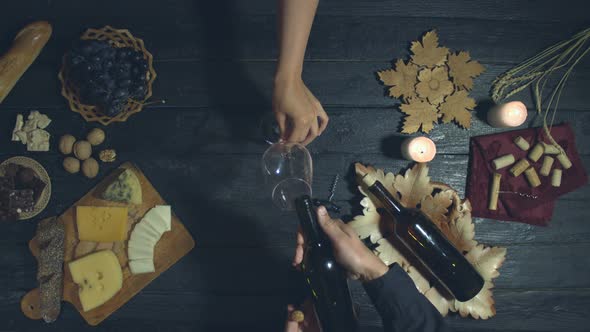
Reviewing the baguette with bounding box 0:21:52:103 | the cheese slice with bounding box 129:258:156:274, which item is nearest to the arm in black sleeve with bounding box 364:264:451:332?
the cheese slice with bounding box 129:258:156:274

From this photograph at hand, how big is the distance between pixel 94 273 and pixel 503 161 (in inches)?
54.3

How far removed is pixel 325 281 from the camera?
1.05m

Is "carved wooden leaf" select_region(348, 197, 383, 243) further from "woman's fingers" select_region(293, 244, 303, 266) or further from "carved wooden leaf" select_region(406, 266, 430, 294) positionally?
"woman's fingers" select_region(293, 244, 303, 266)

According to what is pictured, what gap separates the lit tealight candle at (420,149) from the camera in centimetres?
137

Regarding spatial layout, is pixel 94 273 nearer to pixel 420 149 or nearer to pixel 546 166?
pixel 420 149

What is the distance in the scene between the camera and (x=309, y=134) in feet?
4.00

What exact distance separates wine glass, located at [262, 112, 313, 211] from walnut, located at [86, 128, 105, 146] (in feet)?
1.80

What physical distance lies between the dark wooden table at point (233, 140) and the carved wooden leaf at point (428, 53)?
0.05 meters

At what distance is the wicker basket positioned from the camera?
136cm

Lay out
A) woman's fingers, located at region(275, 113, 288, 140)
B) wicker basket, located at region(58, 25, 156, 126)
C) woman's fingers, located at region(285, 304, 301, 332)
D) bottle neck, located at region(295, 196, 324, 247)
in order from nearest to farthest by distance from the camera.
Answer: bottle neck, located at region(295, 196, 324, 247)
woman's fingers, located at region(275, 113, 288, 140)
woman's fingers, located at region(285, 304, 301, 332)
wicker basket, located at region(58, 25, 156, 126)

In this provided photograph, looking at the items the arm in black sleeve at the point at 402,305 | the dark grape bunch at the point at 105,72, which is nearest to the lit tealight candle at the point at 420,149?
the arm in black sleeve at the point at 402,305

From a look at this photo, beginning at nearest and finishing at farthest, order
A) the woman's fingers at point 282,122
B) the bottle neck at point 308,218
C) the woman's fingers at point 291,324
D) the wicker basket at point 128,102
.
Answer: the bottle neck at point 308,218 → the woman's fingers at point 282,122 → the woman's fingers at point 291,324 → the wicker basket at point 128,102

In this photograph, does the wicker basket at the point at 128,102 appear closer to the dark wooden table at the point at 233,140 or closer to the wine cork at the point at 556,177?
the dark wooden table at the point at 233,140

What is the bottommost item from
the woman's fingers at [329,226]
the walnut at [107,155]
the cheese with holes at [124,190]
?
the cheese with holes at [124,190]
